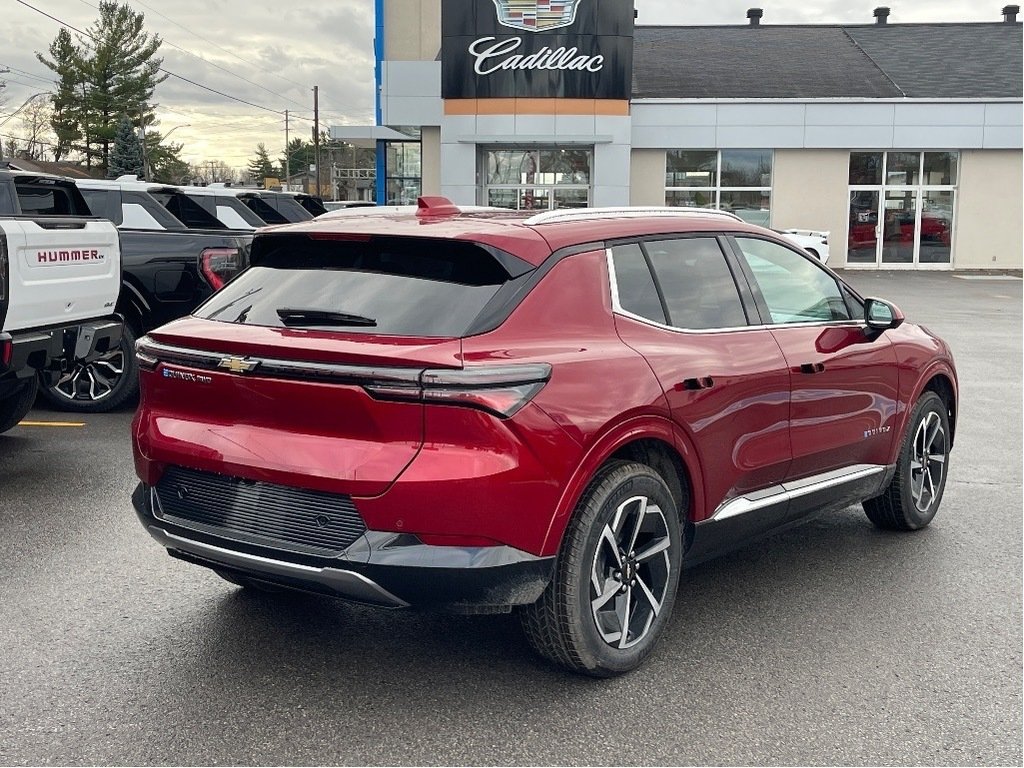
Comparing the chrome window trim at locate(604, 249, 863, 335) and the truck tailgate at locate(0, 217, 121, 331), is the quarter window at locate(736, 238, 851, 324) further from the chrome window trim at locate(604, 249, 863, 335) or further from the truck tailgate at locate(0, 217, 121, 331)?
the truck tailgate at locate(0, 217, 121, 331)

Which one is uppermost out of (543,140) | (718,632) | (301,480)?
(543,140)

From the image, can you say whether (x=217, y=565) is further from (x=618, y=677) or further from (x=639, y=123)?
(x=639, y=123)

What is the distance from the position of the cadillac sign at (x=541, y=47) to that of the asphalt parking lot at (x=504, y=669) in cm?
2392

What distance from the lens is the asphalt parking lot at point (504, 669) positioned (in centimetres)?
340

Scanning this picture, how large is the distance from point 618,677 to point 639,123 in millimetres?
27255

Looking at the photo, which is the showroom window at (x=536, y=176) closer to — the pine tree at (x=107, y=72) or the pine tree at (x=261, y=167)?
the pine tree at (x=107, y=72)

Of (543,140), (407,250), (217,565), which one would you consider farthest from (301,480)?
(543,140)

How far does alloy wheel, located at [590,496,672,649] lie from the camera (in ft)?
12.5

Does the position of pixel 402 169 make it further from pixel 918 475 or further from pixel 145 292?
pixel 918 475

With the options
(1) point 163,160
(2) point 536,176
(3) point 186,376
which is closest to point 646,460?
(3) point 186,376

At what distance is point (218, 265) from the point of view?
8.93 m

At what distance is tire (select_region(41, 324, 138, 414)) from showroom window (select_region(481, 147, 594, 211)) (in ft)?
69.4

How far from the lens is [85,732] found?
3436mm

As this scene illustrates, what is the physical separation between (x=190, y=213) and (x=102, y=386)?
167 inches
